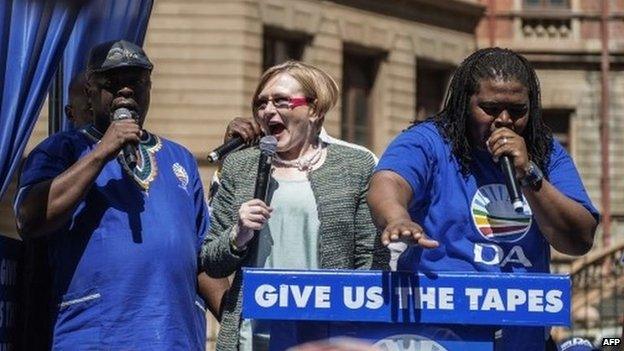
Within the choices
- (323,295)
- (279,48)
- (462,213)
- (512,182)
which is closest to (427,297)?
(323,295)

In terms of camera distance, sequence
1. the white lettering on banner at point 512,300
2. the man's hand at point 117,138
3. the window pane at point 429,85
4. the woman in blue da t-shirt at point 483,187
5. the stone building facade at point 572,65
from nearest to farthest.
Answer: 1. the white lettering on banner at point 512,300
2. the woman in blue da t-shirt at point 483,187
3. the man's hand at point 117,138
4. the window pane at point 429,85
5. the stone building facade at point 572,65

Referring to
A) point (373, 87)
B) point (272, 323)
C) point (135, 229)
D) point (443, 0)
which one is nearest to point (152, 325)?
point (135, 229)

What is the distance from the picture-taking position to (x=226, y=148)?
6.87 m

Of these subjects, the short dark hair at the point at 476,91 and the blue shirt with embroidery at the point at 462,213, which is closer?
the blue shirt with embroidery at the point at 462,213

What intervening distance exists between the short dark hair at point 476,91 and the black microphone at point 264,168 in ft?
1.84

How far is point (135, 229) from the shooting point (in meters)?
6.15

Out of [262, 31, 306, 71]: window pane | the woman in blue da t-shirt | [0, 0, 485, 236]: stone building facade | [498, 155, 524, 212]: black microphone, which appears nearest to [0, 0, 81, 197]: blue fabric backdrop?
the woman in blue da t-shirt

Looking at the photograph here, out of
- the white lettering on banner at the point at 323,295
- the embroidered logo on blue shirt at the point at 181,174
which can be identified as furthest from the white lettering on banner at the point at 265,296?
the embroidered logo on blue shirt at the point at 181,174

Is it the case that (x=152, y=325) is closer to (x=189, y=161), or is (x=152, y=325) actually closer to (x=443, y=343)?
(x=189, y=161)

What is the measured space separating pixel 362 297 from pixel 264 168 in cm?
106

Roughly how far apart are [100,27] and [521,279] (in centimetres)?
252

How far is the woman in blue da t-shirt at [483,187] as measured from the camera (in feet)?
18.6

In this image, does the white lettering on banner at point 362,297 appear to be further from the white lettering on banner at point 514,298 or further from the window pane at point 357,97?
the window pane at point 357,97

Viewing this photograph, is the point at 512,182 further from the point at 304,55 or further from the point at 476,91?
the point at 304,55
